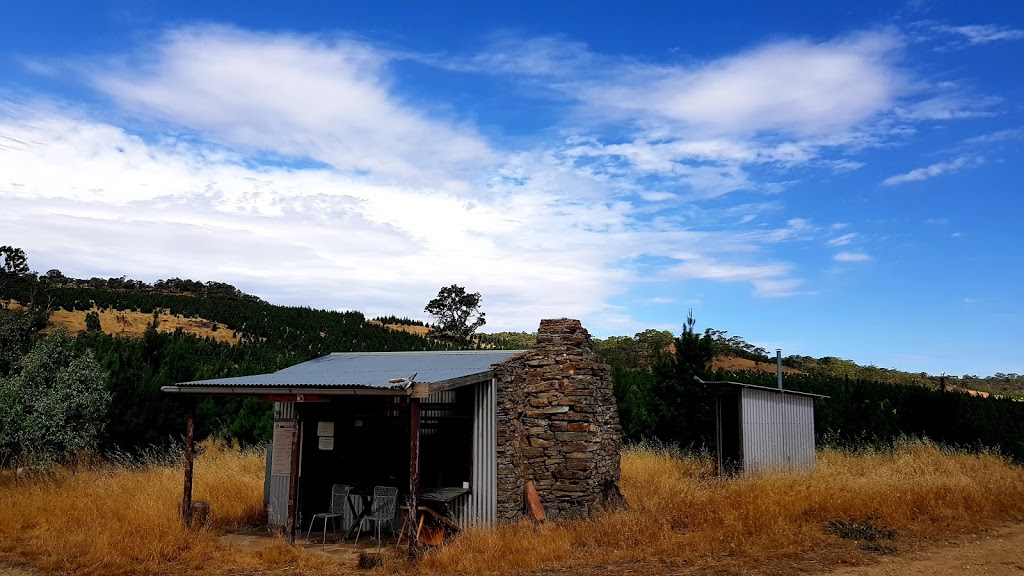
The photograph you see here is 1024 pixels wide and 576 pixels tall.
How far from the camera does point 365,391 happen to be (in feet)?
31.1

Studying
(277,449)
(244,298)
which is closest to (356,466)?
(277,449)

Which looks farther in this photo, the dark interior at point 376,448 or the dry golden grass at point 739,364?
the dry golden grass at point 739,364

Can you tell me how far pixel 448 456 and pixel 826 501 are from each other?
6.42 metres

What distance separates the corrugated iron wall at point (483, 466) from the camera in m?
11.1

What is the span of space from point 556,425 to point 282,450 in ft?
16.0

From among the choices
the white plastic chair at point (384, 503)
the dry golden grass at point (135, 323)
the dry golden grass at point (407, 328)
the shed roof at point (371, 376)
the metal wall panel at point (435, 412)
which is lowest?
the white plastic chair at point (384, 503)

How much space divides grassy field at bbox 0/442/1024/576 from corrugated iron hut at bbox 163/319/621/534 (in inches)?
29.6

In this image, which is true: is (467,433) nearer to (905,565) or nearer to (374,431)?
(374,431)

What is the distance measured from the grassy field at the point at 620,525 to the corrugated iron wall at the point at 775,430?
0.82 metres

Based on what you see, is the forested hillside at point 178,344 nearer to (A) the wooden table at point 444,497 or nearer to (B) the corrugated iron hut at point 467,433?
(B) the corrugated iron hut at point 467,433

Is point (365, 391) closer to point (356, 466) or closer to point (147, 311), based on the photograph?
point (356, 466)

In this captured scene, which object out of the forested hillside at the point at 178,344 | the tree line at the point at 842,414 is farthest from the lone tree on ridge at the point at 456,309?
the tree line at the point at 842,414

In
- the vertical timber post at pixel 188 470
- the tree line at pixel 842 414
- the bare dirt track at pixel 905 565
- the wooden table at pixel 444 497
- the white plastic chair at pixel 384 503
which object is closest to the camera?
the bare dirt track at pixel 905 565

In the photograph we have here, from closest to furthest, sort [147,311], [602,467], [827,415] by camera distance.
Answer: [602,467] < [827,415] < [147,311]
